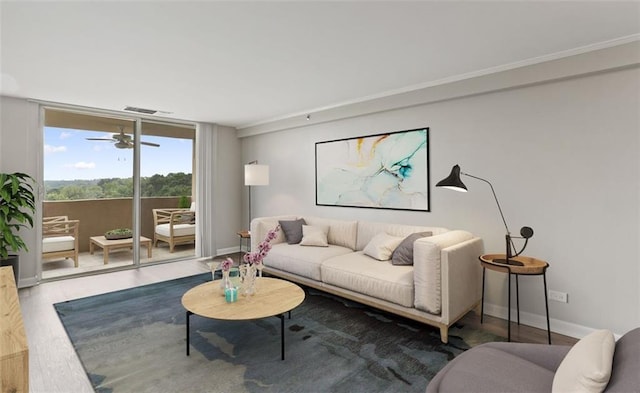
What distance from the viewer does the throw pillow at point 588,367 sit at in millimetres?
1092

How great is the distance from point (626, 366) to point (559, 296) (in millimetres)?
2090

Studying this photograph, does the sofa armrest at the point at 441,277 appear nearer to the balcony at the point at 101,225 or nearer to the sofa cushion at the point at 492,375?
the sofa cushion at the point at 492,375

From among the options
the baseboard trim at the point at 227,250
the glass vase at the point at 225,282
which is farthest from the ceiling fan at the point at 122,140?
the glass vase at the point at 225,282

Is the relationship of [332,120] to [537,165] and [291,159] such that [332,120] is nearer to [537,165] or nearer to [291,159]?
[291,159]

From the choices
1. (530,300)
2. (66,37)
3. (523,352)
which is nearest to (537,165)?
(530,300)

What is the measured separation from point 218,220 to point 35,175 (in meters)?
2.64

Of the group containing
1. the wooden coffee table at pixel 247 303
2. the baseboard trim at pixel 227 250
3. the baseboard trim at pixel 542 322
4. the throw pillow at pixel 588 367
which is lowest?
the baseboard trim at pixel 542 322

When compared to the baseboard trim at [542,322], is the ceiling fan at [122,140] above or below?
above

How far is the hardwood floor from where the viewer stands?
2201 mm

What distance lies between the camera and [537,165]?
3.00 meters

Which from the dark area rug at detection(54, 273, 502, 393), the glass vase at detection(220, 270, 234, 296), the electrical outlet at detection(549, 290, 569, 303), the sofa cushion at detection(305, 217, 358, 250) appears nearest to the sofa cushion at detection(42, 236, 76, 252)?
the dark area rug at detection(54, 273, 502, 393)

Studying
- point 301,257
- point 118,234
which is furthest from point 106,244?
point 301,257

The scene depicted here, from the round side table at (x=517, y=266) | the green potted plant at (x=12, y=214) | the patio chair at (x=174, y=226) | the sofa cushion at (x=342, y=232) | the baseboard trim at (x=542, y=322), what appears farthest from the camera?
the patio chair at (x=174, y=226)

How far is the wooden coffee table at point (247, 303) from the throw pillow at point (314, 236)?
1220 mm
